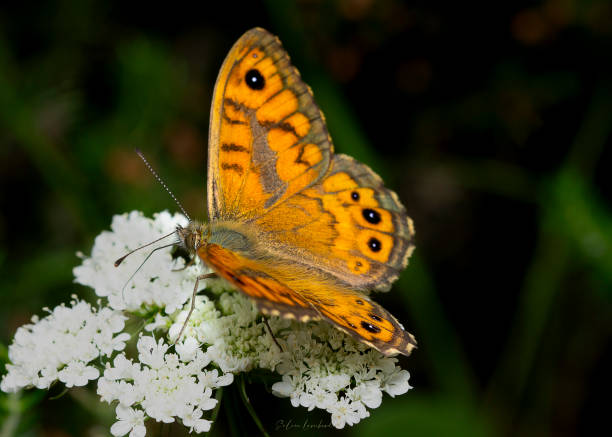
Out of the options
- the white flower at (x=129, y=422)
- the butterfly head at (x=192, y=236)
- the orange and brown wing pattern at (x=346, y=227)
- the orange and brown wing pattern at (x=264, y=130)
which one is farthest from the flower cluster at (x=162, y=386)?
the orange and brown wing pattern at (x=264, y=130)

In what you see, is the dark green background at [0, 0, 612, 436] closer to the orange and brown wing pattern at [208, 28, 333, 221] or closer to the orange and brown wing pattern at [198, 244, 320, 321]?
the orange and brown wing pattern at [208, 28, 333, 221]

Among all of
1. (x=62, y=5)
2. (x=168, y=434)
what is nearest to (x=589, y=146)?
(x=168, y=434)

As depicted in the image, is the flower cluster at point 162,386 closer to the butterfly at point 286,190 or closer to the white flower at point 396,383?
the butterfly at point 286,190

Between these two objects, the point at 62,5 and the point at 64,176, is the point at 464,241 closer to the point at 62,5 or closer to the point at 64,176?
the point at 64,176

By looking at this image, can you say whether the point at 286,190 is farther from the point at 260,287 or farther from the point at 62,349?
the point at 62,349

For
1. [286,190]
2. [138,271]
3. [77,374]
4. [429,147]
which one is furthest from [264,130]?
[429,147]

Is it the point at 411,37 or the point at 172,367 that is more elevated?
the point at 411,37

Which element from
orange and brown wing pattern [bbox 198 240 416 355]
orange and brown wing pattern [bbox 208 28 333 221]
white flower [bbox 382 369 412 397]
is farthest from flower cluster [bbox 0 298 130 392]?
white flower [bbox 382 369 412 397]
